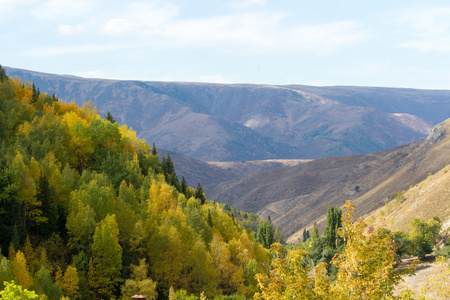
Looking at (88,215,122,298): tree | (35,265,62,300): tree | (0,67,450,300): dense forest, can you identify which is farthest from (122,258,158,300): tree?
(35,265,62,300): tree

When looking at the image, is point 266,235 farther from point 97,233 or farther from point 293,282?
point 293,282

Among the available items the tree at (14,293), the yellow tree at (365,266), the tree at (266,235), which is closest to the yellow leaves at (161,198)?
the tree at (14,293)

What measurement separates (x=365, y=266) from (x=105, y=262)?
4093 cm

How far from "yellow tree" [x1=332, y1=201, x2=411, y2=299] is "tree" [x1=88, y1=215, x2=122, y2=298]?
38.3 m

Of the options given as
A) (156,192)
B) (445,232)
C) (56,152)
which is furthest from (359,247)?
(445,232)

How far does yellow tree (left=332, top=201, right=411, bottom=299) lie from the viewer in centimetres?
2183

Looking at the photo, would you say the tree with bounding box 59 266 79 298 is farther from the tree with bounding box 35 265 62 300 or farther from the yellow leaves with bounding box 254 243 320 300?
the yellow leaves with bounding box 254 243 320 300

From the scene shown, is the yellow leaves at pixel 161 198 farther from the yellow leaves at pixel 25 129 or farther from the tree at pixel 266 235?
the tree at pixel 266 235

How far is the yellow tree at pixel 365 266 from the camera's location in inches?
859

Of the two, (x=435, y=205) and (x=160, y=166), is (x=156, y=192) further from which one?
(x=435, y=205)

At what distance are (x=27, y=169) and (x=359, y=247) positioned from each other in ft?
169

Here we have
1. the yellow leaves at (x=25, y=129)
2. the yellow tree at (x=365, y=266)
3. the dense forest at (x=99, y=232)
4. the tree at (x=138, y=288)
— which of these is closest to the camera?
the yellow tree at (x=365, y=266)

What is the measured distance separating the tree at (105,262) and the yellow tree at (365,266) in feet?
126

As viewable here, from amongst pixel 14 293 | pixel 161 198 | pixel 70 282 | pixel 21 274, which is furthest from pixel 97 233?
pixel 14 293
